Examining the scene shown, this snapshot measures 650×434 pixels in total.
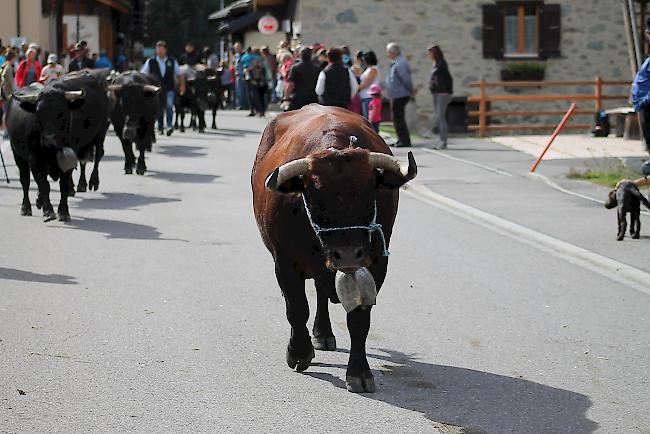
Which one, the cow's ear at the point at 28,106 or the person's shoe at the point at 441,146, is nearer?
the cow's ear at the point at 28,106

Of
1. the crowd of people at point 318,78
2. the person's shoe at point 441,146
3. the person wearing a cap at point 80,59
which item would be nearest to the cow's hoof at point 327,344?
the crowd of people at point 318,78

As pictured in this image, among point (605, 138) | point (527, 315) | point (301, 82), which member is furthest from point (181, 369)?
point (605, 138)

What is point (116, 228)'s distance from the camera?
46.2ft

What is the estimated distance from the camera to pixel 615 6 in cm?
3556

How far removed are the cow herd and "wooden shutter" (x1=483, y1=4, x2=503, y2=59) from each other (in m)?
15.5

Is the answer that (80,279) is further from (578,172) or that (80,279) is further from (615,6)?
(615,6)

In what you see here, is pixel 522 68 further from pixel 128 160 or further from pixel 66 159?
pixel 66 159

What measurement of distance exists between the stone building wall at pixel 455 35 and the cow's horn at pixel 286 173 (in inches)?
1109

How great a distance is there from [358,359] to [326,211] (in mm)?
879

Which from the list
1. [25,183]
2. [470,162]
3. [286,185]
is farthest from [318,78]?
[286,185]

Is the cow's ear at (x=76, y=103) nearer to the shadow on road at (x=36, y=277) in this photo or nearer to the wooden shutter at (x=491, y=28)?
the shadow on road at (x=36, y=277)

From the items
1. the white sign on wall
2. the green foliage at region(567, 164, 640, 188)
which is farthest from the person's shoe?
the white sign on wall

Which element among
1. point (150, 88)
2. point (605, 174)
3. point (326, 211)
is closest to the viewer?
point (326, 211)

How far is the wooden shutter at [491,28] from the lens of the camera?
35.2m
